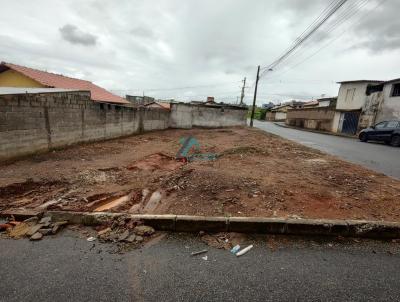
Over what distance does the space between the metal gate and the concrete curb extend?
23.3 meters

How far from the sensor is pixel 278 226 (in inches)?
123

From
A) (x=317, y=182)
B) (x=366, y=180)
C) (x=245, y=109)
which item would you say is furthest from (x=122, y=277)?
(x=245, y=109)

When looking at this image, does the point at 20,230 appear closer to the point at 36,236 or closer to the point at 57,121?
the point at 36,236

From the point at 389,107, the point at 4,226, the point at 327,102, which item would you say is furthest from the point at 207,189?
the point at 327,102

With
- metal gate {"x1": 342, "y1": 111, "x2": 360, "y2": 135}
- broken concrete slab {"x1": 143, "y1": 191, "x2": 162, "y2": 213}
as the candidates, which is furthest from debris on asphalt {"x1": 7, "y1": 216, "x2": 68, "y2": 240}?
metal gate {"x1": 342, "y1": 111, "x2": 360, "y2": 135}

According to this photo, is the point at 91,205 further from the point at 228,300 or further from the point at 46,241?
the point at 228,300

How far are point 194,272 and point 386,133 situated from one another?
1697cm

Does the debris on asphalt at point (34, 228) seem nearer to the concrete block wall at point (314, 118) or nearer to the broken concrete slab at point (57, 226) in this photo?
the broken concrete slab at point (57, 226)

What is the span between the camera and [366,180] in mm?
5359

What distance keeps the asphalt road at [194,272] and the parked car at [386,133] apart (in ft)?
47.6

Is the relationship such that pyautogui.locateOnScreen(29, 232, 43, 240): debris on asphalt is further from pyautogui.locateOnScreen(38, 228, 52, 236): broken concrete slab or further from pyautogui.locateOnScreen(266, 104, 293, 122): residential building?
pyautogui.locateOnScreen(266, 104, 293, 122): residential building

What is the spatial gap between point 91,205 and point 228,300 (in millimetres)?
2808

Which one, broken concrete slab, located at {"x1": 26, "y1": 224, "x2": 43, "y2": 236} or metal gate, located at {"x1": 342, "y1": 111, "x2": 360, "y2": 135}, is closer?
broken concrete slab, located at {"x1": 26, "y1": 224, "x2": 43, "y2": 236}

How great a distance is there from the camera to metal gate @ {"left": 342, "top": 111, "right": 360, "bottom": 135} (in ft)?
73.3
